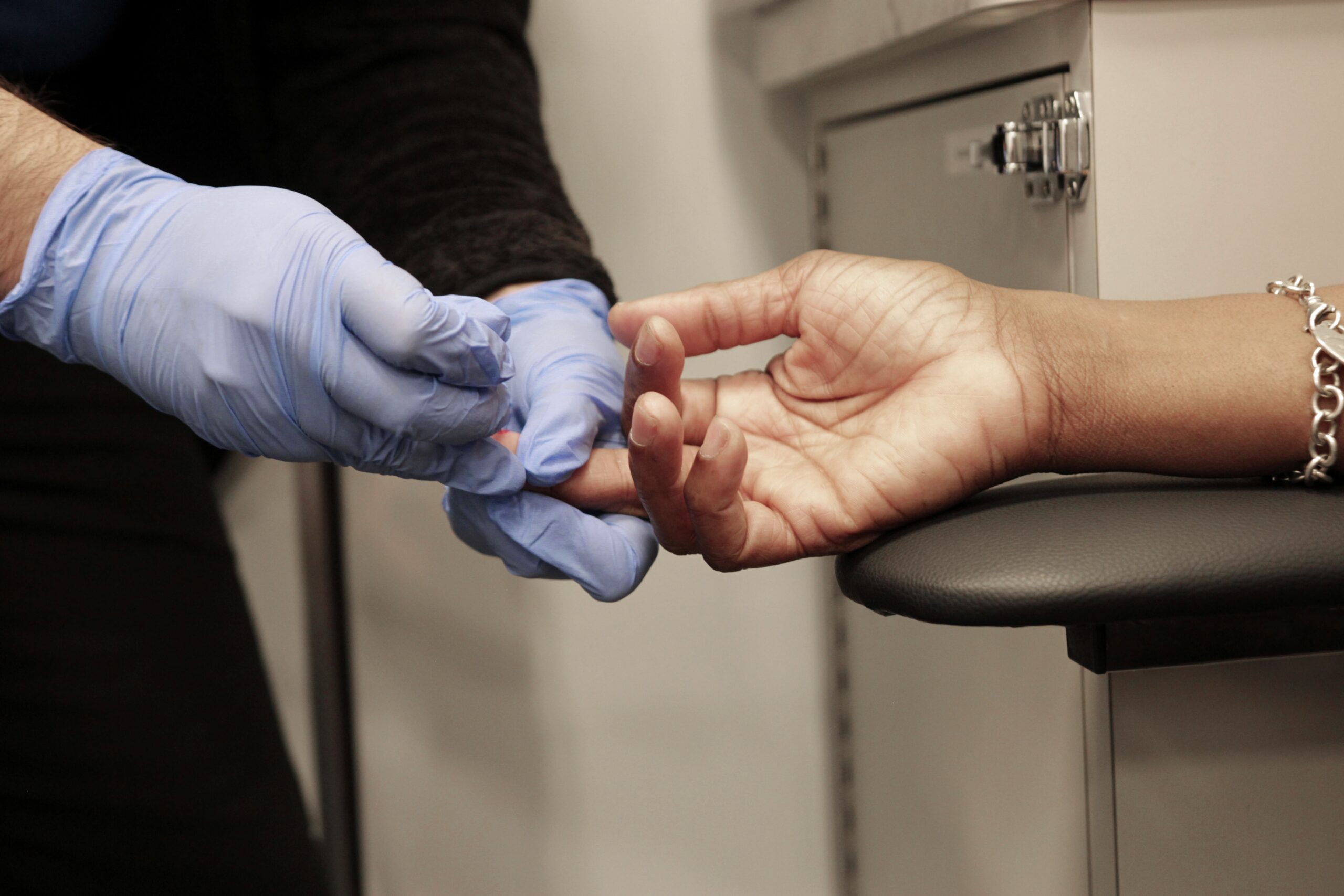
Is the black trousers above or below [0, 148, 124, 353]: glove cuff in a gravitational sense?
below

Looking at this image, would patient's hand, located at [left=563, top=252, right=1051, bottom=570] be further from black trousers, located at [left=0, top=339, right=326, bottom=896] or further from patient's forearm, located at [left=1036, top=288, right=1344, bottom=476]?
black trousers, located at [left=0, top=339, right=326, bottom=896]

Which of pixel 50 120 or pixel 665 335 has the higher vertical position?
pixel 50 120

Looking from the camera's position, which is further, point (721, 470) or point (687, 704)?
point (687, 704)

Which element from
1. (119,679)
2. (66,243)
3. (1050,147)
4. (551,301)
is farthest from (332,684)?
(1050,147)

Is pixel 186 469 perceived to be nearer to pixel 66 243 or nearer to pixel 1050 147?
pixel 66 243

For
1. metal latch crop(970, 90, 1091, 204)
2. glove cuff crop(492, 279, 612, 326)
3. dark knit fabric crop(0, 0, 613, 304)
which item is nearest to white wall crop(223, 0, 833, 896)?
dark knit fabric crop(0, 0, 613, 304)

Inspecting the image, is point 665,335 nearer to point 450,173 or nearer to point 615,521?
point 615,521

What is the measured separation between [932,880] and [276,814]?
71cm

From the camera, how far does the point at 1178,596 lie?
44cm

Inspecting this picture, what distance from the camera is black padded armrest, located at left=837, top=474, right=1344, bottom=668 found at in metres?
0.45

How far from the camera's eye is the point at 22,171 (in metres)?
0.58

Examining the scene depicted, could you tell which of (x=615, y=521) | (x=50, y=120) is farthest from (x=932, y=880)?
(x=50, y=120)

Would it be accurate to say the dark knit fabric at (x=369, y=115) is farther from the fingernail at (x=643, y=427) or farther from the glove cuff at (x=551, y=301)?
the fingernail at (x=643, y=427)

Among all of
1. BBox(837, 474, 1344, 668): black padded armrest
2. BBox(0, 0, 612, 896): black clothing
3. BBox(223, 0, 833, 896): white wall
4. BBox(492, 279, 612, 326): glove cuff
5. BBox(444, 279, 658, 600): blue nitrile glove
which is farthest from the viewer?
BBox(223, 0, 833, 896): white wall
